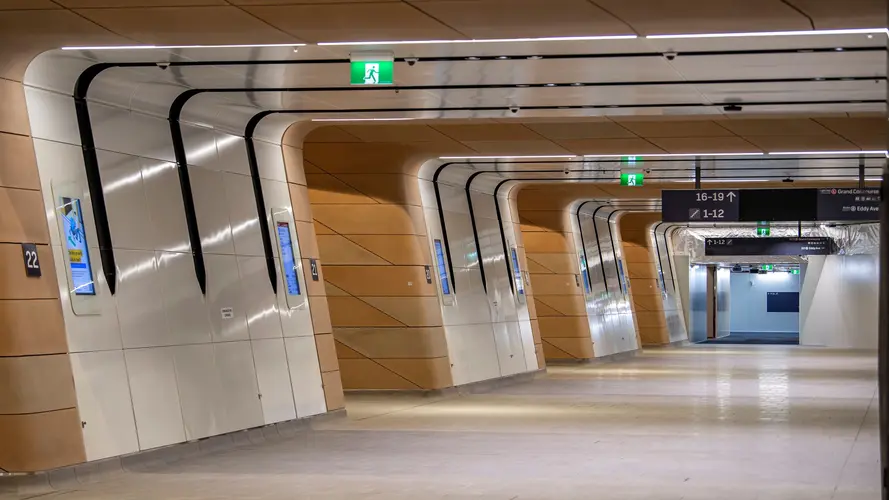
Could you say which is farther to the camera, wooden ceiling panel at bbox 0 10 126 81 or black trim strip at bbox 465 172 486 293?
black trim strip at bbox 465 172 486 293

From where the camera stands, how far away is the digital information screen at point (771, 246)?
36281 mm

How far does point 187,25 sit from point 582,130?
8.04 meters

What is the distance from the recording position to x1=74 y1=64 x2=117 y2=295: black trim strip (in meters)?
11.5

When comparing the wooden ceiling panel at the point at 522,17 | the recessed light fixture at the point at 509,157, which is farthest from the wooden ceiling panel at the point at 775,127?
the wooden ceiling panel at the point at 522,17

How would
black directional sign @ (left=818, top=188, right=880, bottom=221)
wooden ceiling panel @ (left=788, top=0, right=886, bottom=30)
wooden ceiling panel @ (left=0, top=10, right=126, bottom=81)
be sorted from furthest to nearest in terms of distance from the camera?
black directional sign @ (left=818, top=188, right=880, bottom=221) < wooden ceiling panel @ (left=0, top=10, right=126, bottom=81) < wooden ceiling panel @ (left=788, top=0, right=886, bottom=30)

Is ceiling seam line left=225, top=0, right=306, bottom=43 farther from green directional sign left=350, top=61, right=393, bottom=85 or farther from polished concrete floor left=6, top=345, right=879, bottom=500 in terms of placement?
polished concrete floor left=6, top=345, right=879, bottom=500

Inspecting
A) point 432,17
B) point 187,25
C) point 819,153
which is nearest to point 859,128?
point 819,153

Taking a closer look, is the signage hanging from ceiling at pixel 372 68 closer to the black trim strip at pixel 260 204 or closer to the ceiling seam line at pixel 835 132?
the black trim strip at pixel 260 204

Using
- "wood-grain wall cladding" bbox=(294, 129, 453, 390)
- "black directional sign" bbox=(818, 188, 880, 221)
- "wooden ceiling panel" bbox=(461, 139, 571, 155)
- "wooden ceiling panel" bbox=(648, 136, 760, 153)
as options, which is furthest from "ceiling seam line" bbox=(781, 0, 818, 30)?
"black directional sign" bbox=(818, 188, 880, 221)

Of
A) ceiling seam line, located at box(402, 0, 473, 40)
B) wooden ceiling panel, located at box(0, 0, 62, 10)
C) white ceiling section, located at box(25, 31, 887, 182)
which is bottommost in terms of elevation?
white ceiling section, located at box(25, 31, 887, 182)

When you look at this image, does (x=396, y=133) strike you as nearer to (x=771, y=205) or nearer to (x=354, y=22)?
(x=771, y=205)

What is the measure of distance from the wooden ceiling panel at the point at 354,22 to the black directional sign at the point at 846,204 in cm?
1303

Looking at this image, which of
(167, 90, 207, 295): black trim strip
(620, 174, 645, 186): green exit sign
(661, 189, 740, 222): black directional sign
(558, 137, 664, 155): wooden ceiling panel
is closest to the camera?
(167, 90, 207, 295): black trim strip

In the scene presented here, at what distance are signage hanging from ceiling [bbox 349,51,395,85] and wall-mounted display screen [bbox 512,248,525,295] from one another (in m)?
14.6
